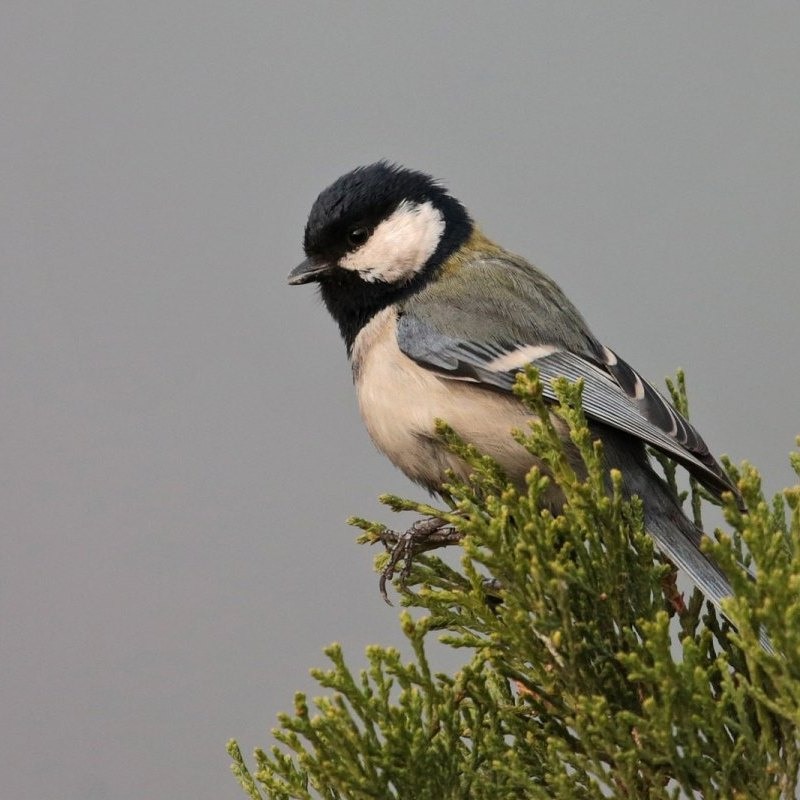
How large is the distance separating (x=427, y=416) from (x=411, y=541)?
0.22 meters

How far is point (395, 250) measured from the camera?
6.10 feet

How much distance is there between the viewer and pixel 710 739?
1.12 metres

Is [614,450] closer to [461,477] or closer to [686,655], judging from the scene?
[461,477]

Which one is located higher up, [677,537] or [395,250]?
[395,250]

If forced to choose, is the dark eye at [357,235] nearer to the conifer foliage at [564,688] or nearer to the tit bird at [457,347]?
the tit bird at [457,347]

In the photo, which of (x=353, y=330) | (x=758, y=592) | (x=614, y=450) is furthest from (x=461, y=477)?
(x=758, y=592)

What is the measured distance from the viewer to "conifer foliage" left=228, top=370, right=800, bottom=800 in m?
1.09


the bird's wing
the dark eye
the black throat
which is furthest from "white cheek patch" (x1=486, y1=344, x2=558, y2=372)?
the dark eye

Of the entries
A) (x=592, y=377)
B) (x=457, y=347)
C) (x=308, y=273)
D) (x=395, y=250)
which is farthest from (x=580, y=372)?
(x=308, y=273)

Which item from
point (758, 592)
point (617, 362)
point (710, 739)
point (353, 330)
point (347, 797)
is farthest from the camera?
point (353, 330)

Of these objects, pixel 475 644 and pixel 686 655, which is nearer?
pixel 686 655

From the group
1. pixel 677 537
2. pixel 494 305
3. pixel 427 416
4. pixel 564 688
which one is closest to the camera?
pixel 564 688

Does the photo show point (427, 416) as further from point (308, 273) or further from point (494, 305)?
point (308, 273)

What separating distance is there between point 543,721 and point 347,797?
0.92 ft
